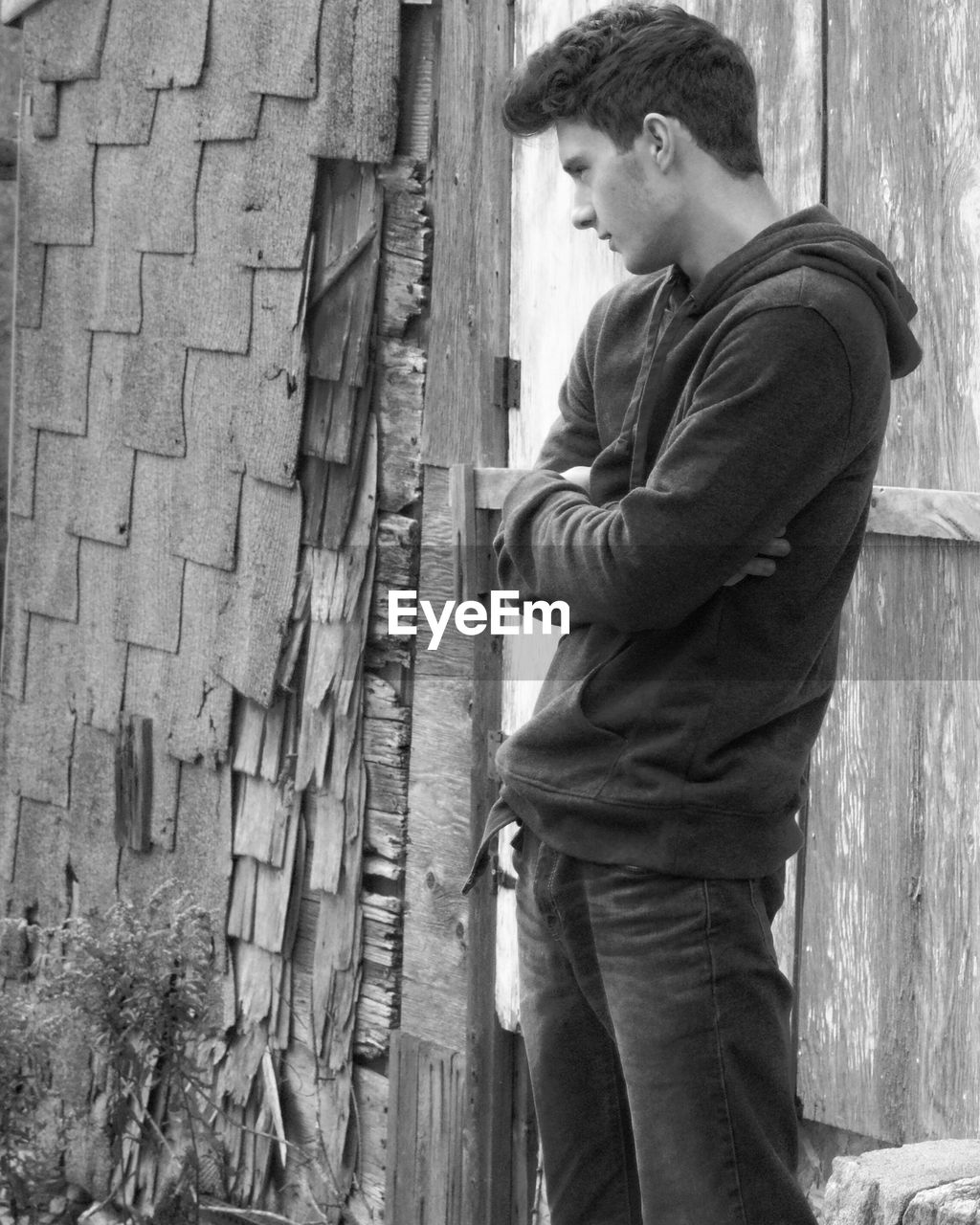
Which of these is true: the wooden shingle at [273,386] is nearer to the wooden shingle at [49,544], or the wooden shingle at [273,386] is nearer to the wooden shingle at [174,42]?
the wooden shingle at [174,42]

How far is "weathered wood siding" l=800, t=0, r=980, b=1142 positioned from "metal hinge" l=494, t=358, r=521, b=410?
0.95m

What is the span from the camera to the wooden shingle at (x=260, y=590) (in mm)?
4078

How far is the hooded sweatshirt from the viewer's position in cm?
191

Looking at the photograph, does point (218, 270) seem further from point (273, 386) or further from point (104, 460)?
point (104, 460)

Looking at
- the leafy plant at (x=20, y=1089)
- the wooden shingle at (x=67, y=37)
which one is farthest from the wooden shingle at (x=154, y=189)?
the leafy plant at (x=20, y=1089)

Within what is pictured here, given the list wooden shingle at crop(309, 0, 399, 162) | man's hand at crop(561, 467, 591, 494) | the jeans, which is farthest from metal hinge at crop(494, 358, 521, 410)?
the jeans

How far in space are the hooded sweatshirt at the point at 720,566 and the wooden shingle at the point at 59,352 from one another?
298 cm

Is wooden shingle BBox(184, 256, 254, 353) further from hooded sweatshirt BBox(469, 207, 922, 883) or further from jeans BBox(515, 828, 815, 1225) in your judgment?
jeans BBox(515, 828, 815, 1225)

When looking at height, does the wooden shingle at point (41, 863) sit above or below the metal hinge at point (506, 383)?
below

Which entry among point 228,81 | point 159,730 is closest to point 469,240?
point 228,81

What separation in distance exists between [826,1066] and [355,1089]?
1.59 m

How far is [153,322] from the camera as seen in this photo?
14.7ft

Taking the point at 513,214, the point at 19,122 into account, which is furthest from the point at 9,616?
the point at 513,214

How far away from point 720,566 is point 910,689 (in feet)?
2.72
